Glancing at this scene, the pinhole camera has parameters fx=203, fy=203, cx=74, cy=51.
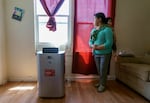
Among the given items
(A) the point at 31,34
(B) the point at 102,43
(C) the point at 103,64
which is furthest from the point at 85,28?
(A) the point at 31,34

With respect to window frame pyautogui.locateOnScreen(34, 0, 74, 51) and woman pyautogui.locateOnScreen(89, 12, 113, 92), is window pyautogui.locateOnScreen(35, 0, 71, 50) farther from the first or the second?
woman pyautogui.locateOnScreen(89, 12, 113, 92)

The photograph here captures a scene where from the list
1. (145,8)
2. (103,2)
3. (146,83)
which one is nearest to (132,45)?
(145,8)

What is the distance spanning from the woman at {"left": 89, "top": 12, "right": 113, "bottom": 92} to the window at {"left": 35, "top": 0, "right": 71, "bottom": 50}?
896mm

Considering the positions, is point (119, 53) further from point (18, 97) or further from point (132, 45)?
point (18, 97)

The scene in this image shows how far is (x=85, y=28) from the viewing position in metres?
4.27

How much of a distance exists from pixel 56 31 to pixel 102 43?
3.95 ft

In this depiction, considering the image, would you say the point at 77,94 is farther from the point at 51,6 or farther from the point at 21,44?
the point at 51,6

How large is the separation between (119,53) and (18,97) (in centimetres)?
222

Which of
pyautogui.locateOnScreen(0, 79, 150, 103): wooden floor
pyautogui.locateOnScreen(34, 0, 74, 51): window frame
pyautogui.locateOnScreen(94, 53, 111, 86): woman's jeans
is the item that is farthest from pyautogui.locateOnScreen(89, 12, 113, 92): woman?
pyautogui.locateOnScreen(34, 0, 74, 51): window frame

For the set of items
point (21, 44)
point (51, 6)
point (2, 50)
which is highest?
point (51, 6)

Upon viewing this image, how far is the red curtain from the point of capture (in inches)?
166

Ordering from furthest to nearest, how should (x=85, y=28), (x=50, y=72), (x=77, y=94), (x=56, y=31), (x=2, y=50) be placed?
1. (x=56, y=31)
2. (x=85, y=28)
3. (x=2, y=50)
4. (x=77, y=94)
5. (x=50, y=72)

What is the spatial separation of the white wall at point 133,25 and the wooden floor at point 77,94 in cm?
93

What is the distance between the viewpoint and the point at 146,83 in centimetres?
321
